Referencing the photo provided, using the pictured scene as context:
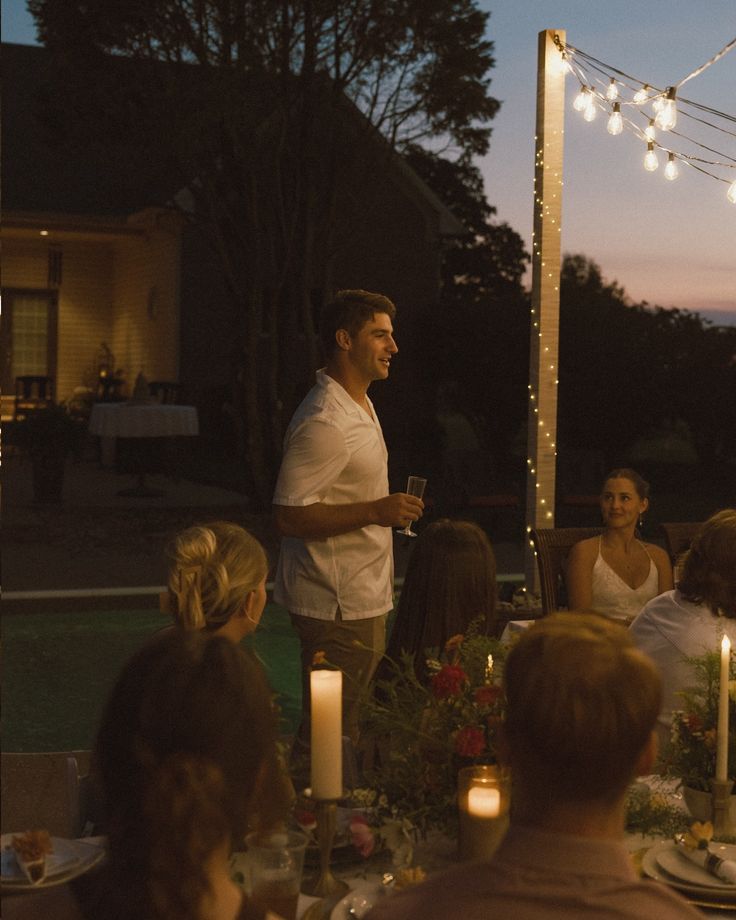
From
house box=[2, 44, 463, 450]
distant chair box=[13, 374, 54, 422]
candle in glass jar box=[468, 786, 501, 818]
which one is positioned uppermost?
house box=[2, 44, 463, 450]

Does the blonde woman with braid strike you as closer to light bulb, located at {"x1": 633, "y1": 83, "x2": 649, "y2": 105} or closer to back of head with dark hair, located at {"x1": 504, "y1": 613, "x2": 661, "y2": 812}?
back of head with dark hair, located at {"x1": 504, "y1": 613, "x2": 661, "y2": 812}

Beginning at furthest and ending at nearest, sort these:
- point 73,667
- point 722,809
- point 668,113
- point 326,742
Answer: point 73,667
point 668,113
point 722,809
point 326,742

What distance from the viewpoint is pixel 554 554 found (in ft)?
19.8

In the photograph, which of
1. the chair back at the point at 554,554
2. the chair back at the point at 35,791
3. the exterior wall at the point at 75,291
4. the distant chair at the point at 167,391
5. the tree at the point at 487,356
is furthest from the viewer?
the exterior wall at the point at 75,291

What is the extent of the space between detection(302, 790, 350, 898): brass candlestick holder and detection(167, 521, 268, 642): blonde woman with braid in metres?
0.79

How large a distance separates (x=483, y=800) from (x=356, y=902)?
0.30 metres

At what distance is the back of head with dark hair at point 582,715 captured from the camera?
1607 millimetres

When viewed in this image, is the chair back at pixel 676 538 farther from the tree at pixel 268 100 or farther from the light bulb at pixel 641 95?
the tree at pixel 268 100

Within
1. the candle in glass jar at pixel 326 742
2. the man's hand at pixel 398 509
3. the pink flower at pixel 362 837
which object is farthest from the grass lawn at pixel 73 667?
the candle in glass jar at pixel 326 742

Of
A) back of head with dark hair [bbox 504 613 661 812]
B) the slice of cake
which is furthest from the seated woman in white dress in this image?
back of head with dark hair [bbox 504 613 661 812]

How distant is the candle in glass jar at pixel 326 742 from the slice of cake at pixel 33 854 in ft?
1.59

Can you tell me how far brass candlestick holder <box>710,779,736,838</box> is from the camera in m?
2.49

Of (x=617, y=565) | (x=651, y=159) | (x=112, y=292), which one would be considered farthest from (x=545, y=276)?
(x=112, y=292)

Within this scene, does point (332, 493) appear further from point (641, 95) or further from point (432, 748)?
point (641, 95)
